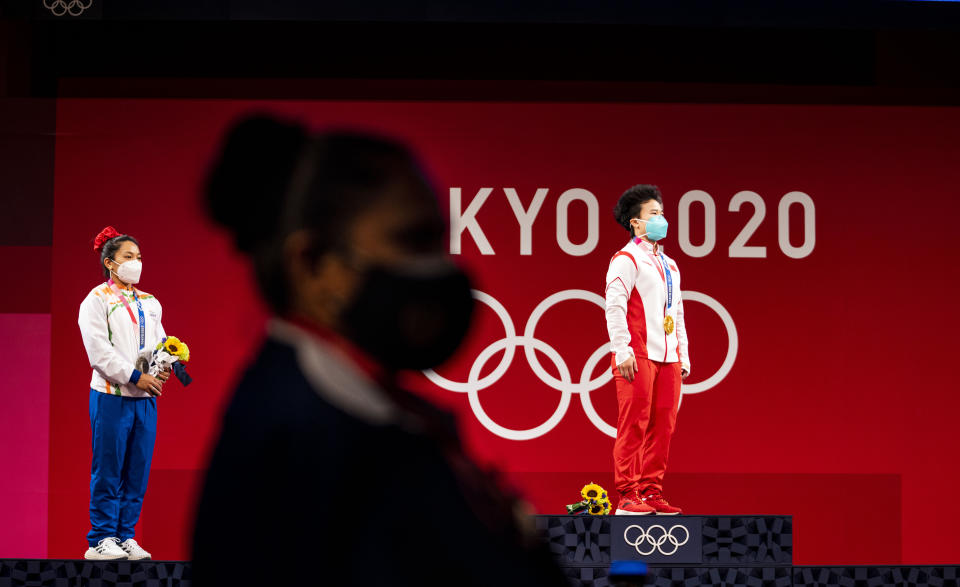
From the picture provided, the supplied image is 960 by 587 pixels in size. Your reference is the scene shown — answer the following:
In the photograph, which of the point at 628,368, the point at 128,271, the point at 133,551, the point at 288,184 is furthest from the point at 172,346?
the point at 288,184

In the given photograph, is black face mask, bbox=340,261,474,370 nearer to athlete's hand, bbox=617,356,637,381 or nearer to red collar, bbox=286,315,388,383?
red collar, bbox=286,315,388,383

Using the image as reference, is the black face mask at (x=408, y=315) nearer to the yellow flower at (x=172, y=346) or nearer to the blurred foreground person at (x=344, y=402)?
the blurred foreground person at (x=344, y=402)

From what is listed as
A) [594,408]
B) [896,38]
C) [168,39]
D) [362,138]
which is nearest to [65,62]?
[168,39]

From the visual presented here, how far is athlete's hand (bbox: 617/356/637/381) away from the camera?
16.5ft

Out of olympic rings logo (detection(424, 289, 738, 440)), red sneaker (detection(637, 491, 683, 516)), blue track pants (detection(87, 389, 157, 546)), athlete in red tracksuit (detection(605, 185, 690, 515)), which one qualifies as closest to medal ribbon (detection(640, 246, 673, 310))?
athlete in red tracksuit (detection(605, 185, 690, 515))

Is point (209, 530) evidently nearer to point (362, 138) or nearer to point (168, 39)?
point (362, 138)

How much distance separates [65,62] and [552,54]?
3.04 m

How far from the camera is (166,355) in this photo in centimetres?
502

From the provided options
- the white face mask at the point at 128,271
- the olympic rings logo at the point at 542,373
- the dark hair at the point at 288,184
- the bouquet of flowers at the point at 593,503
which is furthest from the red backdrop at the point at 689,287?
the dark hair at the point at 288,184

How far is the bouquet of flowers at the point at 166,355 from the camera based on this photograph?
5.00 meters

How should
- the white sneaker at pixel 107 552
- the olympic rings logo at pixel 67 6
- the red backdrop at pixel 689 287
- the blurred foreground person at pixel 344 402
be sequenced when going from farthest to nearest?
the red backdrop at pixel 689 287
the olympic rings logo at pixel 67 6
the white sneaker at pixel 107 552
the blurred foreground person at pixel 344 402

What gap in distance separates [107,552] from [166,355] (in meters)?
0.96

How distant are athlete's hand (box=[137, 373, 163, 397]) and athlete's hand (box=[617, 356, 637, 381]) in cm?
223

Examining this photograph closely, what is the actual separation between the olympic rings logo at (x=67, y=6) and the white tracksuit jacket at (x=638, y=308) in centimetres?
323
